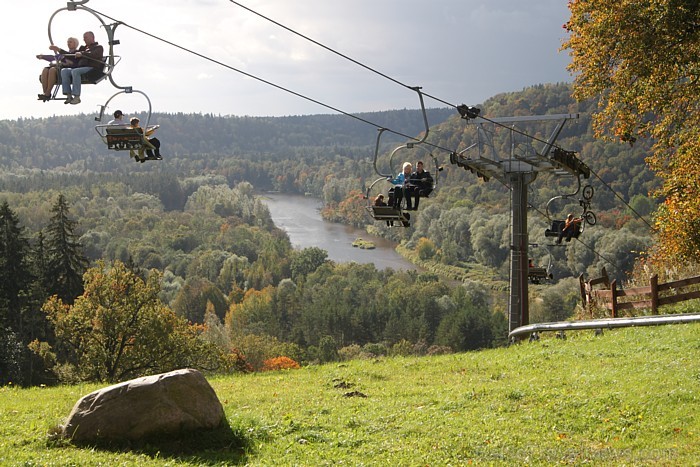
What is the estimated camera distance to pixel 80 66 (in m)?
13.3

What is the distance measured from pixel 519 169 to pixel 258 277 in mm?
112048

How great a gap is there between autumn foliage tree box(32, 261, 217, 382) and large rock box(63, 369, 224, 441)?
786 inches

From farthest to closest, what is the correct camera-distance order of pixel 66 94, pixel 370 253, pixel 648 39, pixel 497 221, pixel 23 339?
pixel 370 253 < pixel 497 221 < pixel 23 339 < pixel 648 39 < pixel 66 94

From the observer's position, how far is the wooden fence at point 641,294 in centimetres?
2236

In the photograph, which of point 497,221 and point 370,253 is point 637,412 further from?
point 370,253

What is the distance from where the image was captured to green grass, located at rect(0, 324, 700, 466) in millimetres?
11258

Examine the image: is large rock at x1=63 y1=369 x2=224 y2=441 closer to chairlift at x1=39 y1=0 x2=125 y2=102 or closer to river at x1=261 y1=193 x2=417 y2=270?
chairlift at x1=39 y1=0 x2=125 y2=102

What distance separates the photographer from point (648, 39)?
17984 millimetres

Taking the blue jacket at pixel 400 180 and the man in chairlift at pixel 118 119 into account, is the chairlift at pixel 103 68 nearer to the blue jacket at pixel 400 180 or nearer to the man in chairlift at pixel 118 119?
the man in chairlift at pixel 118 119

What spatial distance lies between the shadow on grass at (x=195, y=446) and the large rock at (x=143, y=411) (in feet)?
0.31

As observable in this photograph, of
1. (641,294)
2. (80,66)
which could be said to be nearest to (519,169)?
(641,294)

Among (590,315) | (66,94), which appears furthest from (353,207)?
(66,94)

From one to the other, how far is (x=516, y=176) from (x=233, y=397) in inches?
428

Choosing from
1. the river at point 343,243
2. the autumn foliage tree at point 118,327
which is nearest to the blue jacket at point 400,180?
the autumn foliage tree at point 118,327
